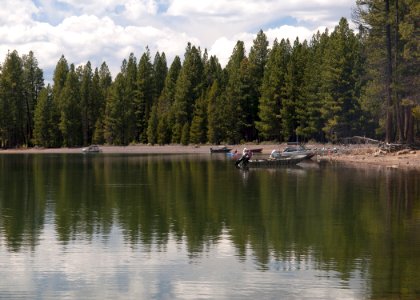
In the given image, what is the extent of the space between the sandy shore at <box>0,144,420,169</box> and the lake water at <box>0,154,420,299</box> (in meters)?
24.5

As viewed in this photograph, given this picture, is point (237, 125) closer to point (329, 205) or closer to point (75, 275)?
point (329, 205)

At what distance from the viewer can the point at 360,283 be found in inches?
760

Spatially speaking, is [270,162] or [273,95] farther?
[273,95]

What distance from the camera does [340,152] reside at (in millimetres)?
94938

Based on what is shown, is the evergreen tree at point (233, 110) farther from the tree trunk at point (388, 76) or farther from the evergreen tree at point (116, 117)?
the tree trunk at point (388, 76)

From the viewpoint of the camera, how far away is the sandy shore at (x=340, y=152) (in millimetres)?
72812

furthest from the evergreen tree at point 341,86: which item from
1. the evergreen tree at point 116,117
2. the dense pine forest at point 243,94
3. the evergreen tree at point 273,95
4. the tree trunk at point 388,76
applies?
the evergreen tree at point 116,117

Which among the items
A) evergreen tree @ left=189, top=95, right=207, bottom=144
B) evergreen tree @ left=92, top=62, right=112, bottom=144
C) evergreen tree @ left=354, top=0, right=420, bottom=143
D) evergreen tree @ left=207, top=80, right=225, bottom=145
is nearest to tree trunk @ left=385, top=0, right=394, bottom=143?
evergreen tree @ left=354, top=0, right=420, bottom=143

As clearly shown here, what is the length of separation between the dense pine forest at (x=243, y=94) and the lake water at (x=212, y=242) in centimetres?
3345

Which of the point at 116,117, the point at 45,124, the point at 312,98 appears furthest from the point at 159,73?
the point at 312,98

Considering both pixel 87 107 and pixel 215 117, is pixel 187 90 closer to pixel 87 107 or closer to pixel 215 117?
pixel 215 117

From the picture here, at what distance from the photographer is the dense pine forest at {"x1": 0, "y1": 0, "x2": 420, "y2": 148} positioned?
79.4 m

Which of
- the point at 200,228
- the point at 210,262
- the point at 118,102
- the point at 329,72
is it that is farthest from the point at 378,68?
the point at 118,102

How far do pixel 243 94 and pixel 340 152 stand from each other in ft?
162
